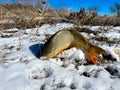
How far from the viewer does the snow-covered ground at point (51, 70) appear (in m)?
3.76

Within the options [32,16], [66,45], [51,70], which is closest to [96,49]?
A: [66,45]

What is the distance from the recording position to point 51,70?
13.5 ft

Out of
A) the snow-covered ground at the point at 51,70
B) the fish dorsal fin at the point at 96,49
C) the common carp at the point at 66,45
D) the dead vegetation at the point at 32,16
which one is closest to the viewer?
the snow-covered ground at the point at 51,70

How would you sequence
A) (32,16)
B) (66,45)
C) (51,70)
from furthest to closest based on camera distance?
1. (32,16)
2. (66,45)
3. (51,70)

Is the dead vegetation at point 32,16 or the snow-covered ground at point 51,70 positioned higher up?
the dead vegetation at point 32,16

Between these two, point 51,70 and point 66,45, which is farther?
point 66,45

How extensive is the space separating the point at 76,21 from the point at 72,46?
234 centimetres

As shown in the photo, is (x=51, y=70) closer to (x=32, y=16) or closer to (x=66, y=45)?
(x=66, y=45)

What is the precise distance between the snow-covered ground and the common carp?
0.29 feet

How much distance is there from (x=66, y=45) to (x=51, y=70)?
80 cm

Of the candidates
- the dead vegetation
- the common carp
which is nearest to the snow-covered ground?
the common carp

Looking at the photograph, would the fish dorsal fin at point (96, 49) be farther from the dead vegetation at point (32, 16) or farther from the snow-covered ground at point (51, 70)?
the dead vegetation at point (32, 16)

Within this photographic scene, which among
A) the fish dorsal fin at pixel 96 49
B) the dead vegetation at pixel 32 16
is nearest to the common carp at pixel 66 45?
the fish dorsal fin at pixel 96 49

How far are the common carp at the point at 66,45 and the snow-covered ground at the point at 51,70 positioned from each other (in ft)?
0.29
